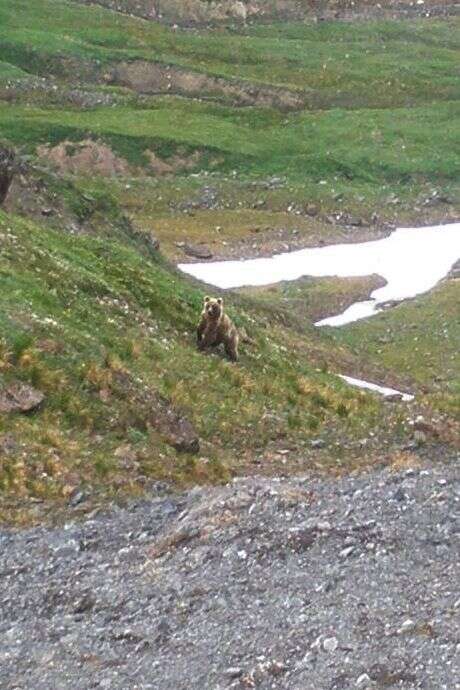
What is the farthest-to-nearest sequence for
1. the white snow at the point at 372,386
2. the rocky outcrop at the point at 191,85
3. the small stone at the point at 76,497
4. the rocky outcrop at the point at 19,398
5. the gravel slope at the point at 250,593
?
the rocky outcrop at the point at 191,85
the white snow at the point at 372,386
the rocky outcrop at the point at 19,398
the small stone at the point at 76,497
the gravel slope at the point at 250,593

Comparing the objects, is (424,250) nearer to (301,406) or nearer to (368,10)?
(301,406)

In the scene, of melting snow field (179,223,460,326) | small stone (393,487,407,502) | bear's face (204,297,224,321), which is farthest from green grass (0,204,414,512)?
melting snow field (179,223,460,326)

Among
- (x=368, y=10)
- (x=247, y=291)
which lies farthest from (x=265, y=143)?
(x=368, y=10)

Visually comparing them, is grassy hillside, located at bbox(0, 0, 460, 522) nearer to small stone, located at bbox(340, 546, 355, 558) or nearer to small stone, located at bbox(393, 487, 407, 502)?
small stone, located at bbox(393, 487, 407, 502)

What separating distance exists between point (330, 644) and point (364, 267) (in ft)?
183

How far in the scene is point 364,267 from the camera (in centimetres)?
6844

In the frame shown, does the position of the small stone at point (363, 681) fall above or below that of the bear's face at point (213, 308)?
above

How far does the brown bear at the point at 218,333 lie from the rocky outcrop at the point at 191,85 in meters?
87.4

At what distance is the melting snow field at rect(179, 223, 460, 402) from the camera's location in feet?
208

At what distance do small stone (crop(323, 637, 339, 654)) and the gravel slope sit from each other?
0.06ft

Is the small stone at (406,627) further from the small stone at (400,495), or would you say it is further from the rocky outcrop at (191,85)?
the rocky outcrop at (191,85)

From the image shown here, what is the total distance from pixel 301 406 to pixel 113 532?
10592 mm

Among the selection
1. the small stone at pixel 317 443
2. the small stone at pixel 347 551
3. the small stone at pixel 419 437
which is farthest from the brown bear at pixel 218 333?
the small stone at pixel 347 551

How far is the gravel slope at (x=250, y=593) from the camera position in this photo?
13.4 m
